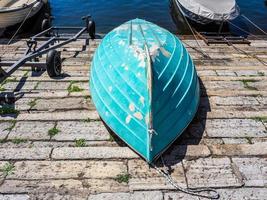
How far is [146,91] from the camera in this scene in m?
4.68

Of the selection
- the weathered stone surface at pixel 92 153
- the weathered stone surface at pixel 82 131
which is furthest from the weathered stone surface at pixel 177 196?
the weathered stone surface at pixel 82 131

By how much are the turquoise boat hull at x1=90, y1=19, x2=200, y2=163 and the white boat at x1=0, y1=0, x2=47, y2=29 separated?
9.48 metres

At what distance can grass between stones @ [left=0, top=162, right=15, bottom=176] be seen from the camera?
14.7 feet

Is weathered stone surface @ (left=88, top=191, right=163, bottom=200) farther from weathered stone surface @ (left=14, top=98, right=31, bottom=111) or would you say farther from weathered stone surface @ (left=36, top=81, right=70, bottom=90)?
weathered stone surface @ (left=36, top=81, right=70, bottom=90)

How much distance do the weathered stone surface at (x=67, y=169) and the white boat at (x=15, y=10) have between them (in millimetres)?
10769

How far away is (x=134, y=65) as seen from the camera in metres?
5.04

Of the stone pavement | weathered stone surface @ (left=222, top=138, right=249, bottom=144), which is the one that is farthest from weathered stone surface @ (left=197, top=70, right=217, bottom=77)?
weathered stone surface @ (left=222, top=138, right=249, bottom=144)

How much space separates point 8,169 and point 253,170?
3644mm

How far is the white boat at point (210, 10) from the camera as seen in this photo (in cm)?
1364

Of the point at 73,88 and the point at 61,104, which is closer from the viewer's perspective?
the point at 61,104

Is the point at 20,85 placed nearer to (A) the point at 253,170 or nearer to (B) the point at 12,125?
(B) the point at 12,125

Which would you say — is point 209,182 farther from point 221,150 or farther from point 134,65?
point 134,65

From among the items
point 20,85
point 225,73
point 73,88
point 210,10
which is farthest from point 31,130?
point 210,10

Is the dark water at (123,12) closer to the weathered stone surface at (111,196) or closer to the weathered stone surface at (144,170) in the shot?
the weathered stone surface at (144,170)
